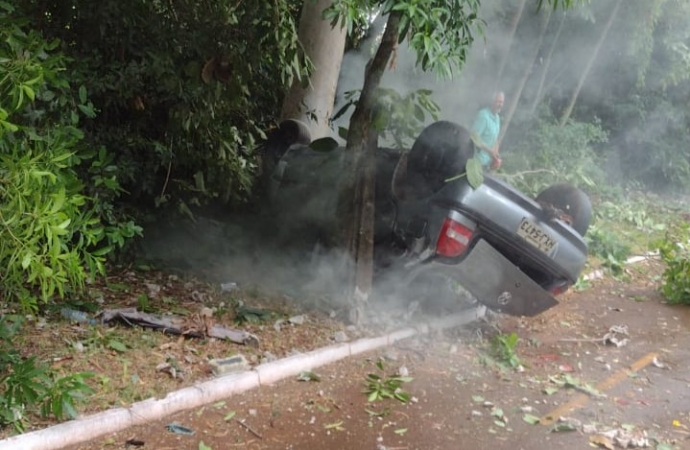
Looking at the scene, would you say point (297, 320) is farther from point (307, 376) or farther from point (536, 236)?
point (536, 236)

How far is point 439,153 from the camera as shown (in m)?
4.91

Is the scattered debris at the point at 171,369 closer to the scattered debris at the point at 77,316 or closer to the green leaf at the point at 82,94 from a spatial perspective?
the scattered debris at the point at 77,316

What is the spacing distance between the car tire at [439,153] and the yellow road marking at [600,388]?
1.66 metres

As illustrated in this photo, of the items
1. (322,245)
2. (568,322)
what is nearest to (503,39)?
(568,322)

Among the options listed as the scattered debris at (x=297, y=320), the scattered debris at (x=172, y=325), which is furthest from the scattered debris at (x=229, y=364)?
the scattered debris at (x=297, y=320)

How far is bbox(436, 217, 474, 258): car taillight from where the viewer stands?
4695 millimetres

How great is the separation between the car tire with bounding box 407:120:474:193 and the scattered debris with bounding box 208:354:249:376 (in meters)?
1.83

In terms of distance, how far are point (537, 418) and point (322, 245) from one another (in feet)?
7.50

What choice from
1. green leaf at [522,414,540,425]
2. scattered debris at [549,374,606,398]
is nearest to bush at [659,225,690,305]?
scattered debris at [549,374,606,398]

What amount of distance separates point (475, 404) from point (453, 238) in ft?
3.73

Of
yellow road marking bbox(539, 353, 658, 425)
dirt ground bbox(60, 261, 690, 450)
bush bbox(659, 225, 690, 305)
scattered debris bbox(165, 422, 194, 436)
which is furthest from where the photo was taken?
bush bbox(659, 225, 690, 305)

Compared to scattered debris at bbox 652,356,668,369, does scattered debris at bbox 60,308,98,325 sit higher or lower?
lower

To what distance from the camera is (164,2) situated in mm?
5070

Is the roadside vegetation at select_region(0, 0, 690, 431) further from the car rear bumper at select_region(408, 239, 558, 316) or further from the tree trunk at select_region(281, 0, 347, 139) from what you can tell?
the car rear bumper at select_region(408, 239, 558, 316)
